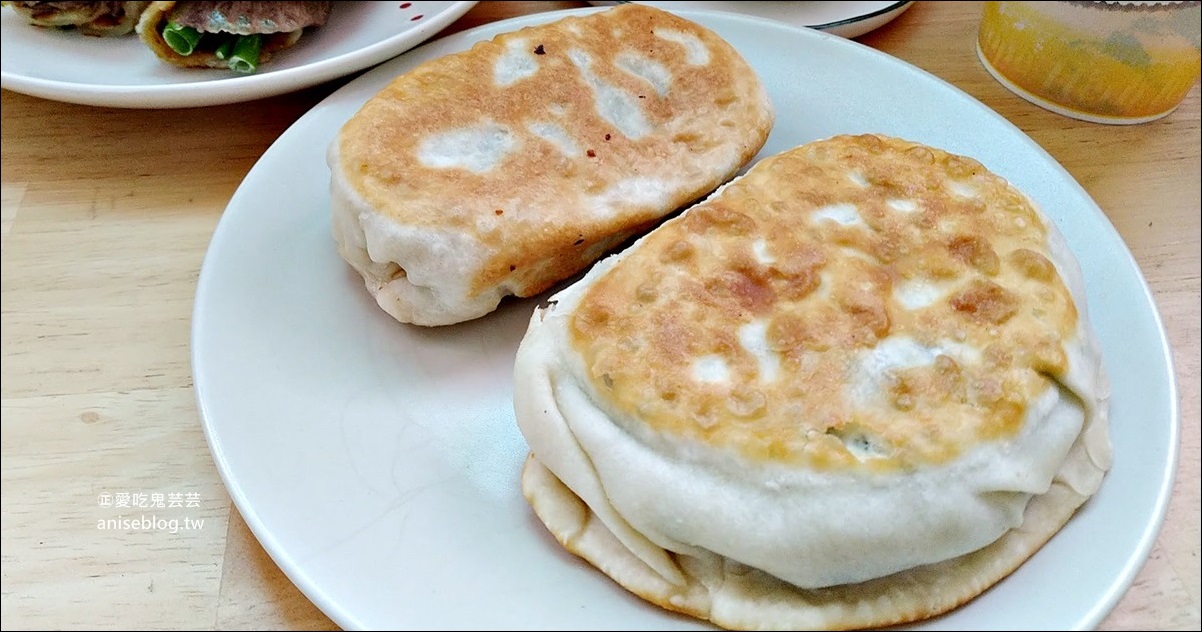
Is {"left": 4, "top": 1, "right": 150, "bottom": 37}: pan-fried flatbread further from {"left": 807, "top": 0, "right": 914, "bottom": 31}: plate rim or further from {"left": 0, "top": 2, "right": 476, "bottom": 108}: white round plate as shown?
{"left": 807, "top": 0, "right": 914, "bottom": 31}: plate rim

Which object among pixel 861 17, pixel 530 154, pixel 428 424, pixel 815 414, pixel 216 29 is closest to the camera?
pixel 815 414

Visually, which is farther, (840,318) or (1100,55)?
(1100,55)

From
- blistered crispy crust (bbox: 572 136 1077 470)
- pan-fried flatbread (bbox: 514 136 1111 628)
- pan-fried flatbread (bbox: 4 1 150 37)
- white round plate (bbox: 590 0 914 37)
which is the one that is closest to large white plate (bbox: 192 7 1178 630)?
pan-fried flatbread (bbox: 514 136 1111 628)

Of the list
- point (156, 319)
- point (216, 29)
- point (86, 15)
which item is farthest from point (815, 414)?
point (86, 15)

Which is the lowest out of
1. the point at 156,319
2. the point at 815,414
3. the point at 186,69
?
the point at 156,319

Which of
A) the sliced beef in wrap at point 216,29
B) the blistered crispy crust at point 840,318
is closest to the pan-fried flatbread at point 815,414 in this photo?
the blistered crispy crust at point 840,318

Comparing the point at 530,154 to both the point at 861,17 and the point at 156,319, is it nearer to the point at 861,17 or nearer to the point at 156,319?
the point at 156,319
